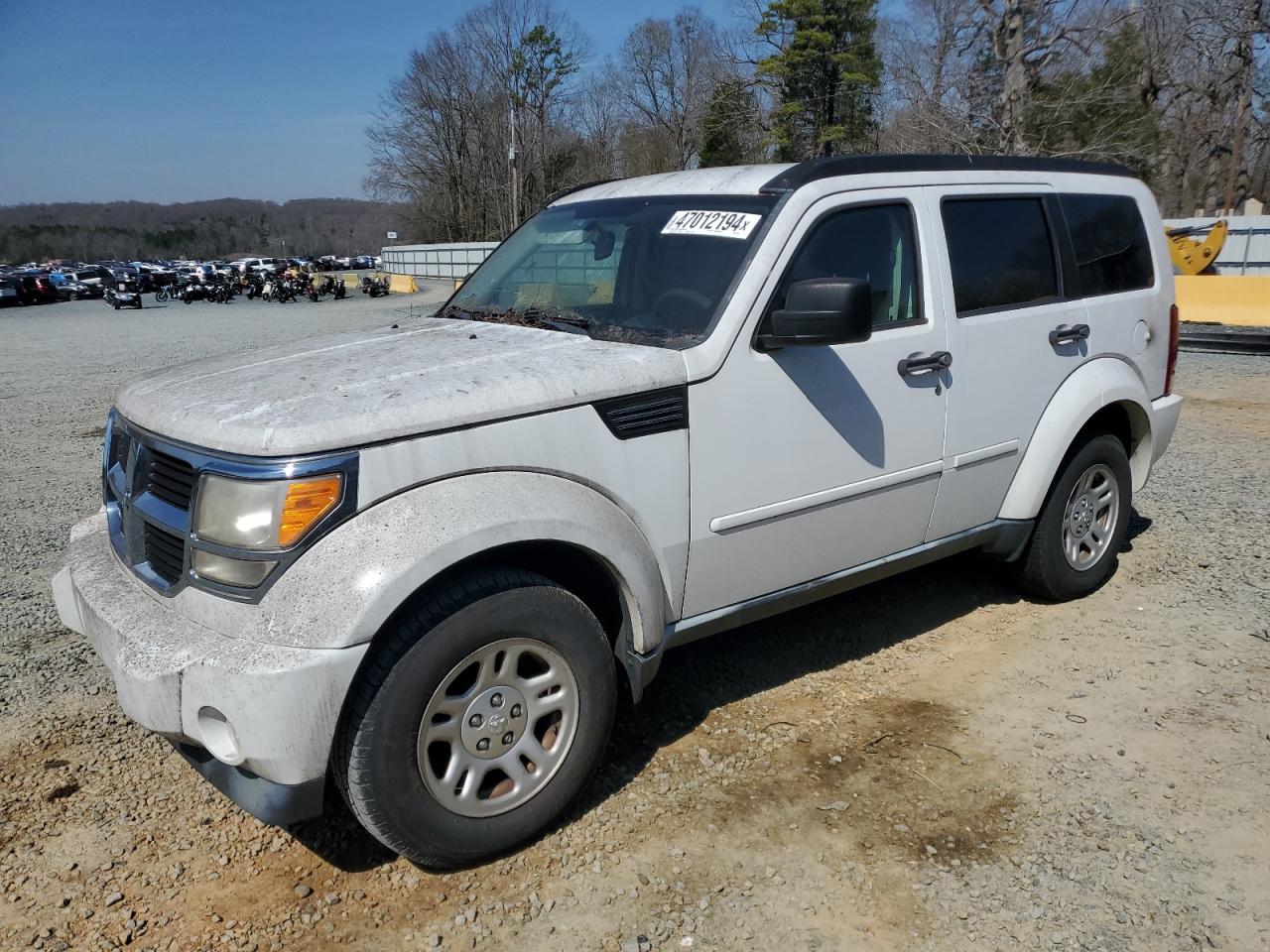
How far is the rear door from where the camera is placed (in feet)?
12.5

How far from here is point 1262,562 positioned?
5180mm

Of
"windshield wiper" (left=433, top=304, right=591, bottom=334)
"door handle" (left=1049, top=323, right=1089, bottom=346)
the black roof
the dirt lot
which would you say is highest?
the black roof

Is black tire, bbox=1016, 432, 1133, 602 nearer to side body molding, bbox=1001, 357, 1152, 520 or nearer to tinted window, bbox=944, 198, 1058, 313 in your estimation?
side body molding, bbox=1001, 357, 1152, 520

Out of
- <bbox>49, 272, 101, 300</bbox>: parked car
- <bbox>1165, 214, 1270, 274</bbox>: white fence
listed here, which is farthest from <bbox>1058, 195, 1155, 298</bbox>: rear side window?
<bbox>49, 272, 101, 300</bbox>: parked car

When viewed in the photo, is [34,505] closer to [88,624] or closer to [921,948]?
[88,624]

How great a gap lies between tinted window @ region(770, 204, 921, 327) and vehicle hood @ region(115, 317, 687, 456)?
0.76 m

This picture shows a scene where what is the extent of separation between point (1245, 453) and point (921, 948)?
6.85 metres

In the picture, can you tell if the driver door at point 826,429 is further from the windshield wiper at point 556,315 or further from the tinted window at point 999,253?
the windshield wiper at point 556,315

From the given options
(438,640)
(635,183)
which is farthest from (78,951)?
(635,183)

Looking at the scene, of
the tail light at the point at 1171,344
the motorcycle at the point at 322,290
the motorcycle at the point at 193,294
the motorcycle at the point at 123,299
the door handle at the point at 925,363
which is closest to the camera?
the door handle at the point at 925,363

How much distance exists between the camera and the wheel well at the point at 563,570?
8.67ft

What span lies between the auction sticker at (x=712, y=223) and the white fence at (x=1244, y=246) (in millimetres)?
19237

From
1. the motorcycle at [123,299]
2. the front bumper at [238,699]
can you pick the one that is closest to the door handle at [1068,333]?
the front bumper at [238,699]

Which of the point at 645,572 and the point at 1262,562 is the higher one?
the point at 645,572
